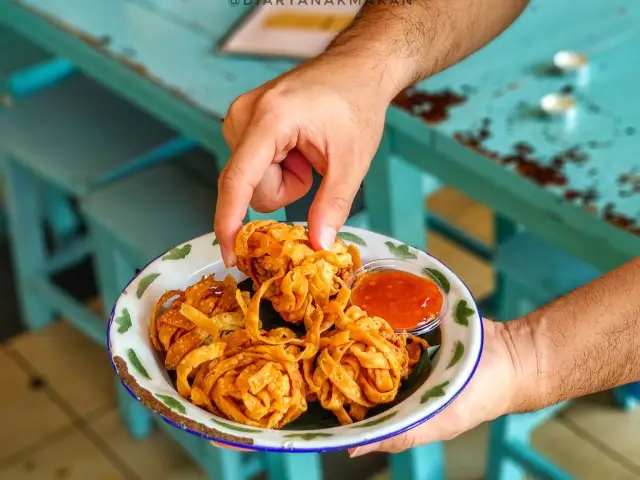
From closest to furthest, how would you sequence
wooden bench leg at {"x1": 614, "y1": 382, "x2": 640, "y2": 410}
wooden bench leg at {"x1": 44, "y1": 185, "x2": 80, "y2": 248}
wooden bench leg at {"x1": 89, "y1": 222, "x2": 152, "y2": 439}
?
1. wooden bench leg at {"x1": 89, "y1": 222, "x2": 152, "y2": 439}
2. wooden bench leg at {"x1": 614, "y1": 382, "x2": 640, "y2": 410}
3. wooden bench leg at {"x1": 44, "y1": 185, "x2": 80, "y2": 248}

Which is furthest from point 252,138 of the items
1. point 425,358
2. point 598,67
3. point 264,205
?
point 598,67

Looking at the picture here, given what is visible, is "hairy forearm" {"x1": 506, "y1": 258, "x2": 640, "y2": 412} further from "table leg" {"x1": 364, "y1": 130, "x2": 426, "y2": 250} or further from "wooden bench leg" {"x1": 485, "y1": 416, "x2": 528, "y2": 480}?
"wooden bench leg" {"x1": 485, "y1": 416, "x2": 528, "y2": 480}

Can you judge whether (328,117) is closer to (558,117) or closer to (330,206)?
(330,206)

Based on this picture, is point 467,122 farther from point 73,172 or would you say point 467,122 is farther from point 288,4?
point 73,172

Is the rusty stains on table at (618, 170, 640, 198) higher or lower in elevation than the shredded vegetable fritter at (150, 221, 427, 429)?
higher

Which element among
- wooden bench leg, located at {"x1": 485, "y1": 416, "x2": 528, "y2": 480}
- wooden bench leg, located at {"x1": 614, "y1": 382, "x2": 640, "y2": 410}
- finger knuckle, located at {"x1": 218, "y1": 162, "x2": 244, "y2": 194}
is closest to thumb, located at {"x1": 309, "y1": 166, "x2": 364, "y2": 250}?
finger knuckle, located at {"x1": 218, "y1": 162, "x2": 244, "y2": 194}

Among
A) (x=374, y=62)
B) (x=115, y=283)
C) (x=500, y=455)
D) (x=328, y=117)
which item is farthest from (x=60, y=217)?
(x=328, y=117)
